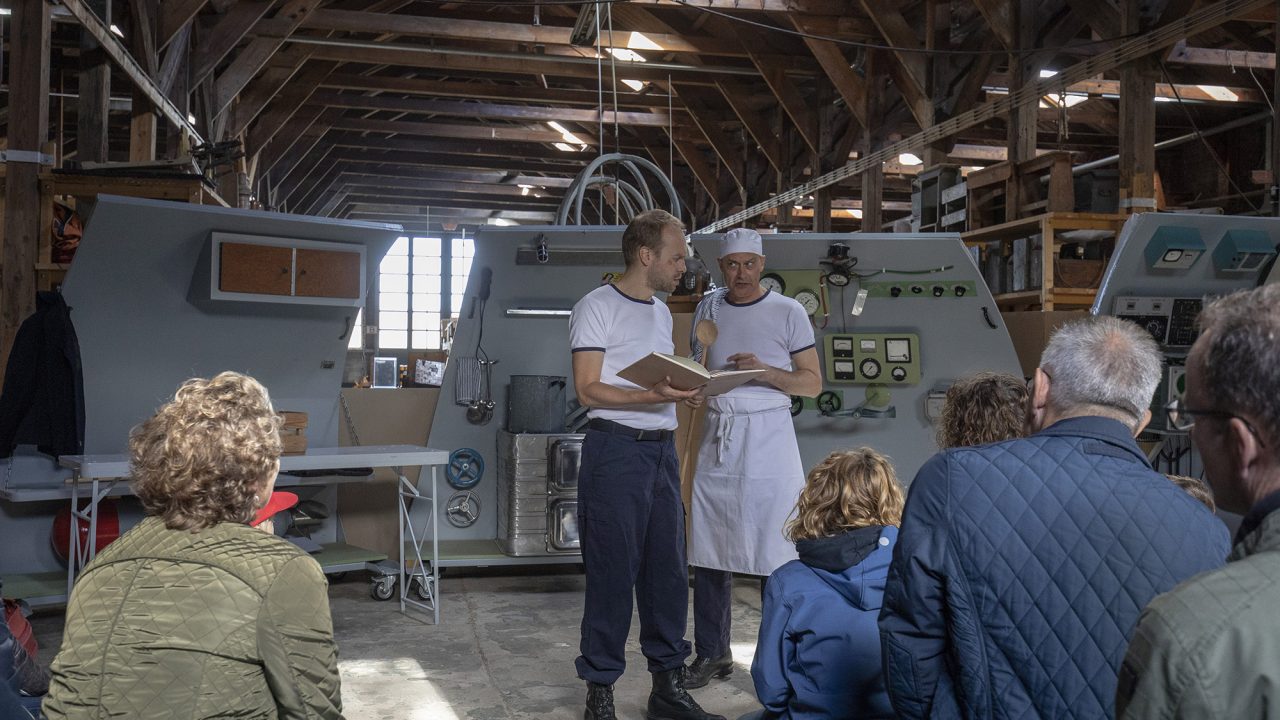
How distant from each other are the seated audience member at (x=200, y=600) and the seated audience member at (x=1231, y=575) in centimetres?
120

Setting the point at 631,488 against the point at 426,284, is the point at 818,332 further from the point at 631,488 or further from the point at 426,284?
the point at 426,284

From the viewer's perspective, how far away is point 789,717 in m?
2.43

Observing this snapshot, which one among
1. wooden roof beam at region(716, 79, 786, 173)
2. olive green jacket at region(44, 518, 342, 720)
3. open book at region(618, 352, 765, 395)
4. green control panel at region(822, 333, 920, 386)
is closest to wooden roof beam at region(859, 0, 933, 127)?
wooden roof beam at region(716, 79, 786, 173)

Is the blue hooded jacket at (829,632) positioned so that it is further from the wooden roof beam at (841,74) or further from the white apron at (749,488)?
the wooden roof beam at (841,74)

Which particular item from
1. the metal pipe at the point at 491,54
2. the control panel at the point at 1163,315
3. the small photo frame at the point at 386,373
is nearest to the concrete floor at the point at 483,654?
the control panel at the point at 1163,315

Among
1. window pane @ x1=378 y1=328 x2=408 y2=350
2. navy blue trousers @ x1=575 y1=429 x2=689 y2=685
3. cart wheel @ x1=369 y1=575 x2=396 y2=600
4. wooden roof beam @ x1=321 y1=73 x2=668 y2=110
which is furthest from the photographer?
window pane @ x1=378 y1=328 x2=408 y2=350

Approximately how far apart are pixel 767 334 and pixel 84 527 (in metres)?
3.35

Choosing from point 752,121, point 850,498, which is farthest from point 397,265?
point 850,498

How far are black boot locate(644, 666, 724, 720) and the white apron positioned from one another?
1.78 feet

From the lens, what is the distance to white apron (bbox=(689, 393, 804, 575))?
392 centimetres

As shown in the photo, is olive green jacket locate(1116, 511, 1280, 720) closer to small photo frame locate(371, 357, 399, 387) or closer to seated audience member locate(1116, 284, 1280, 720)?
seated audience member locate(1116, 284, 1280, 720)

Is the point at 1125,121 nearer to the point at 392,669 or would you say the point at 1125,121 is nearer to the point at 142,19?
the point at 392,669

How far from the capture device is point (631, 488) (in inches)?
132

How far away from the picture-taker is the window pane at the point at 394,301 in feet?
66.8
